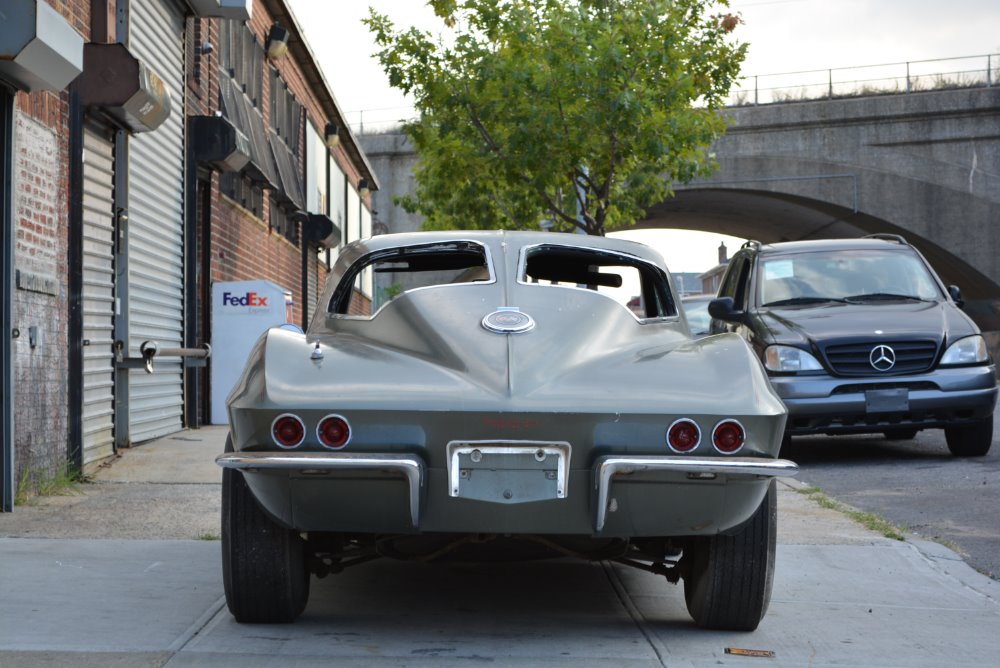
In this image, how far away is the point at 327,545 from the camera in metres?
4.77

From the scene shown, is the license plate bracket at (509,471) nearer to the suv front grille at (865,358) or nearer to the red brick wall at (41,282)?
the red brick wall at (41,282)

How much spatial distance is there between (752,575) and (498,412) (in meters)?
1.12

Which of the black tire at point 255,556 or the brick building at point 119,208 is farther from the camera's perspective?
the brick building at point 119,208

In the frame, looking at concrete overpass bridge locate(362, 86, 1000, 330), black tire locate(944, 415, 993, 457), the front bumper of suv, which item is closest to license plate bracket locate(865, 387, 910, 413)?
the front bumper of suv

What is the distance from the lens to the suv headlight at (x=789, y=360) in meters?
10.7

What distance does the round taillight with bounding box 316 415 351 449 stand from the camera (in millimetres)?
4172

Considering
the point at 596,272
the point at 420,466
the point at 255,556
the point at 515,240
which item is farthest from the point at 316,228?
the point at 420,466

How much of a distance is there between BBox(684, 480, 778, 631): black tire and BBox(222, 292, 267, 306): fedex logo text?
1063 cm

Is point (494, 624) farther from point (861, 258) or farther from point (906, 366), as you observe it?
point (861, 258)

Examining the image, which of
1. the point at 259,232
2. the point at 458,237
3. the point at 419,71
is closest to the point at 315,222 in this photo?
the point at 419,71

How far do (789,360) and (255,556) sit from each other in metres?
7.00

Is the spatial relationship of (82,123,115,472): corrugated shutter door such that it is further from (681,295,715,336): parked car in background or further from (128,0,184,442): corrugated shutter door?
(681,295,715,336): parked car in background

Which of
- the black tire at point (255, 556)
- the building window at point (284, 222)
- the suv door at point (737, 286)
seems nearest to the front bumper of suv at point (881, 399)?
the suv door at point (737, 286)

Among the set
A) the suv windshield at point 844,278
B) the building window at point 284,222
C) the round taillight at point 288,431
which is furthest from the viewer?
the building window at point 284,222
